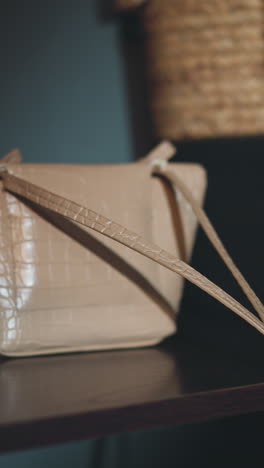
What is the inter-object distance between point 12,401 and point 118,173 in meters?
0.27

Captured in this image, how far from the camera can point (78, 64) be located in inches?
31.4

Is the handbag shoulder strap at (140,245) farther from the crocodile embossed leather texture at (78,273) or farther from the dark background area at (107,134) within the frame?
the dark background area at (107,134)

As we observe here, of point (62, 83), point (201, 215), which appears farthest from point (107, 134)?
point (201, 215)

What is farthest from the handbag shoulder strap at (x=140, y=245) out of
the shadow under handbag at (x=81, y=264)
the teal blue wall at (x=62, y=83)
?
the teal blue wall at (x=62, y=83)

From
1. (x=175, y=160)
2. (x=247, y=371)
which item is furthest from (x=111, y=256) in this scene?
(x=175, y=160)

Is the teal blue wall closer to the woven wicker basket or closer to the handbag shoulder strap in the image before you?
the woven wicker basket

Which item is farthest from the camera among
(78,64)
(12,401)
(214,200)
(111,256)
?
(78,64)

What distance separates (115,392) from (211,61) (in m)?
0.54

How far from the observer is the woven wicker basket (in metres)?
0.74

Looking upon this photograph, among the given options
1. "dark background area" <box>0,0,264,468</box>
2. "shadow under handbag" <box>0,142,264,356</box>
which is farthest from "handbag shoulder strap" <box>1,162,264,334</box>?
"dark background area" <box>0,0,264,468</box>

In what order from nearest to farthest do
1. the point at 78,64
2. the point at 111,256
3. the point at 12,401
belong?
the point at 12,401 < the point at 111,256 < the point at 78,64

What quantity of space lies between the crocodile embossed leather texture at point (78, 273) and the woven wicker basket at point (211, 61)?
0.23 metres

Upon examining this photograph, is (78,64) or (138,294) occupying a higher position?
(78,64)

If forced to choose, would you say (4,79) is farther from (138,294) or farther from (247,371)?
(247,371)
